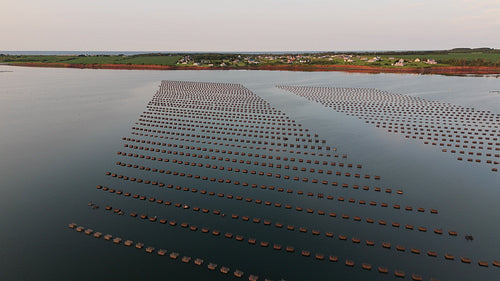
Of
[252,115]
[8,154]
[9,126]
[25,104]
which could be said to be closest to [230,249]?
[8,154]

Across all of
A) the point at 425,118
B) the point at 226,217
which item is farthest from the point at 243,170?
the point at 425,118

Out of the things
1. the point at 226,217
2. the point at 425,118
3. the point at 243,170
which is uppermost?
the point at 425,118

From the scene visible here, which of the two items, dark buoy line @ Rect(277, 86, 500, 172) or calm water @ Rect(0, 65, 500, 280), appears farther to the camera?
dark buoy line @ Rect(277, 86, 500, 172)

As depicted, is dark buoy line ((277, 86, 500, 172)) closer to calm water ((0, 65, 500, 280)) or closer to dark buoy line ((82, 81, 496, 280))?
dark buoy line ((82, 81, 496, 280))

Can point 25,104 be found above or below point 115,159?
→ above

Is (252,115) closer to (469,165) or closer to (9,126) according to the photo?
(469,165)

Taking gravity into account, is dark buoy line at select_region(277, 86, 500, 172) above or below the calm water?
above

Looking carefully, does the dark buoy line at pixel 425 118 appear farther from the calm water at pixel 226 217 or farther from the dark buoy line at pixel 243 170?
the calm water at pixel 226 217

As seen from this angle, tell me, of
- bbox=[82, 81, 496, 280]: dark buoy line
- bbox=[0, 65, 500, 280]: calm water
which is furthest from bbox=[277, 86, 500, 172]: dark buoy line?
bbox=[0, 65, 500, 280]: calm water

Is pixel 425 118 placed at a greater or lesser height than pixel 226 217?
greater

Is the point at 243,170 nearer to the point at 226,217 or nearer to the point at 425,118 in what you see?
the point at 226,217

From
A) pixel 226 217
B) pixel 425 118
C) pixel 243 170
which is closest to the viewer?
pixel 226 217
